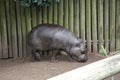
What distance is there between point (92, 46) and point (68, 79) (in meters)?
5.11

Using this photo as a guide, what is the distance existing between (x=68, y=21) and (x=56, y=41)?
2.80 feet

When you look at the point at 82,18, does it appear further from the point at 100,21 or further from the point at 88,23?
the point at 100,21

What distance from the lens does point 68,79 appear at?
92.4 inches

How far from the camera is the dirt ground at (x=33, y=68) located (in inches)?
228

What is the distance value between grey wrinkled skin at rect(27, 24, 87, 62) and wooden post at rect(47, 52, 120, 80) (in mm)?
3823

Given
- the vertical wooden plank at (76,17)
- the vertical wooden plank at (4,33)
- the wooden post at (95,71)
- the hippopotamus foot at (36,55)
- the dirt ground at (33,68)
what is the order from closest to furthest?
the wooden post at (95,71)
the dirt ground at (33,68)
the hippopotamus foot at (36,55)
the vertical wooden plank at (4,33)
the vertical wooden plank at (76,17)

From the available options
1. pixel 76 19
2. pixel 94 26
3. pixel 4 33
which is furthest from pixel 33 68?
pixel 94 26

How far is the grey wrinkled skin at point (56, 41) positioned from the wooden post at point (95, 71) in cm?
382

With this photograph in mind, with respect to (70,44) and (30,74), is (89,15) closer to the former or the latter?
(70,44)

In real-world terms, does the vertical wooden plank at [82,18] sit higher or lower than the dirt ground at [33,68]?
higher

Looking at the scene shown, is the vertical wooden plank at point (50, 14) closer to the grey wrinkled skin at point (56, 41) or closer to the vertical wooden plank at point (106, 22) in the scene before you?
the grey wrinkled skin at point (56, 41)

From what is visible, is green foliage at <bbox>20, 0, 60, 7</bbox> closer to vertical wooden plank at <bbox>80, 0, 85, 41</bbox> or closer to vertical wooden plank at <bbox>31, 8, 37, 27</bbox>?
vertical wooden plank at <bbox>31, 8, 37, 27</bbox>

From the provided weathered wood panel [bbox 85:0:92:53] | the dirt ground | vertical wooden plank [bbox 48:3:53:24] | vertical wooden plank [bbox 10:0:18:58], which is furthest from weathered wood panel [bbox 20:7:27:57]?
weathered wood panel [bbox 85:0:92:53]

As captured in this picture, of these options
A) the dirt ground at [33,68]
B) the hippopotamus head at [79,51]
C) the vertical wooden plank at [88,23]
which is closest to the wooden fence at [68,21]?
the vertical wooden plank at [88,23]
